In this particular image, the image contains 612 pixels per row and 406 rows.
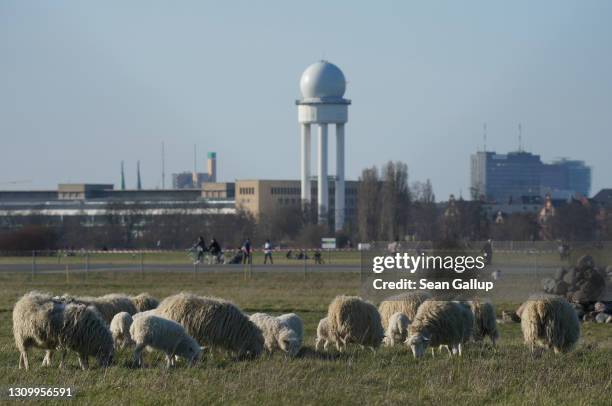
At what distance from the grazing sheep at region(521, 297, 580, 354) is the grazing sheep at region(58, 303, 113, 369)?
620cm

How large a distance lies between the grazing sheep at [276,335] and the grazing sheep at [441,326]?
1650 millimetres

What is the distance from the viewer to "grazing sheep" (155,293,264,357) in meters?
17.6

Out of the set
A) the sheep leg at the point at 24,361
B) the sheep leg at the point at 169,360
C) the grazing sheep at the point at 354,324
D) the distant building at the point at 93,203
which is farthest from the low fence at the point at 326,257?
the distant building at the point at 93,203

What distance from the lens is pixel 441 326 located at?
18.2 meters

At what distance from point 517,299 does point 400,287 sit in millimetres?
10254

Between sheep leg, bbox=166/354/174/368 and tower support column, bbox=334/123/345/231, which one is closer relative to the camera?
sheep leg, bbox=166/354/174/368

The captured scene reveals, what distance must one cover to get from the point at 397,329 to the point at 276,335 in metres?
2.01

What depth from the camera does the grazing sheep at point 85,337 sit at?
1648 centimetres

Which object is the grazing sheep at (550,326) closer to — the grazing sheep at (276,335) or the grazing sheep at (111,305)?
the grazing sheep at (276,335)

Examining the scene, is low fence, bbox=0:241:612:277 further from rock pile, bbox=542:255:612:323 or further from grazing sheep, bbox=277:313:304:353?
grazing sheep, bbox=277:313:304:353

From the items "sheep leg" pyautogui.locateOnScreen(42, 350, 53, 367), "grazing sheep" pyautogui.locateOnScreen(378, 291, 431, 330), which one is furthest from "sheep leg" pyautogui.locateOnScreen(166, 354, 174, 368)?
"grazing sheep" pyautogui.locateOnScreen(378, 291, 431, 330)

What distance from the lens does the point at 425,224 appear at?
381 feet

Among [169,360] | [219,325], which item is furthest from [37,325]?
[219,325]

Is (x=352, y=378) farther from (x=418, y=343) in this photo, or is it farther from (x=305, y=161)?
(x=305, y=161)
